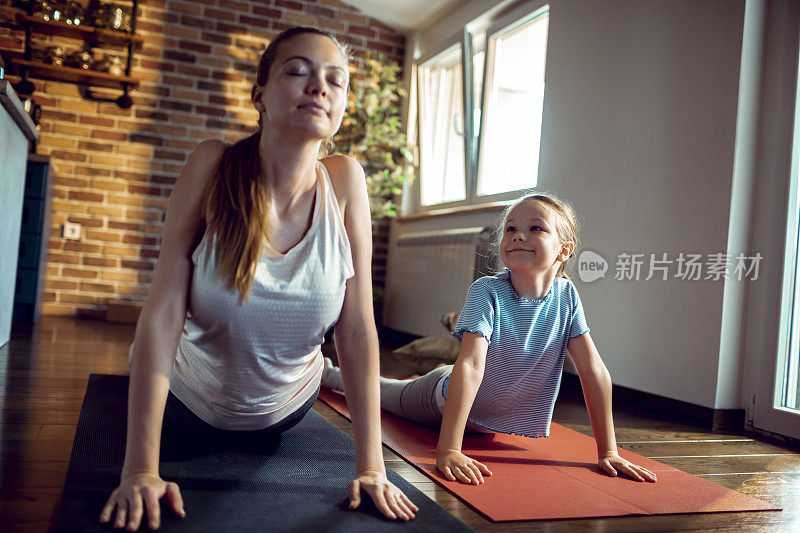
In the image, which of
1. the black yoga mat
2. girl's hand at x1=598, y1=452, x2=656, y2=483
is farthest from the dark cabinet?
girl's hand at x1=598, y1=452, x2=656, y2=483

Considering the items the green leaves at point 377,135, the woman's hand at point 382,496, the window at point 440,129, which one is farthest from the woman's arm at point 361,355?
the window at point 440,129

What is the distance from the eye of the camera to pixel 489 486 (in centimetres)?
149

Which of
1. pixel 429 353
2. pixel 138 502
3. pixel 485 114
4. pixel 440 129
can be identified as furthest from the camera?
pixel 440 129

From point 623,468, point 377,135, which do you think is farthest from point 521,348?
point 377,135

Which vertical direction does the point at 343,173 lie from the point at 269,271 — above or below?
above

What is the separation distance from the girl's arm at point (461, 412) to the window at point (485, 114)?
222 cm

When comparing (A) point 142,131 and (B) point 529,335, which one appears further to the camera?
(A) point 142,131

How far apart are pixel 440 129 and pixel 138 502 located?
14.2ft

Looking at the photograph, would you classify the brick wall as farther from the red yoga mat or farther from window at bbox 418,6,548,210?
the red yoga mat

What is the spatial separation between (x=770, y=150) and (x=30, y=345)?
3.17m

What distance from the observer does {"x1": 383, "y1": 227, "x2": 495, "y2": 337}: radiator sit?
157 inches

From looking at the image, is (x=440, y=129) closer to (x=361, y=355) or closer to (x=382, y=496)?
(x=361, y=355)

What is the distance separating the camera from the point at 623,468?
5.44ft

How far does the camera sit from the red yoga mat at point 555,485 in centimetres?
136
